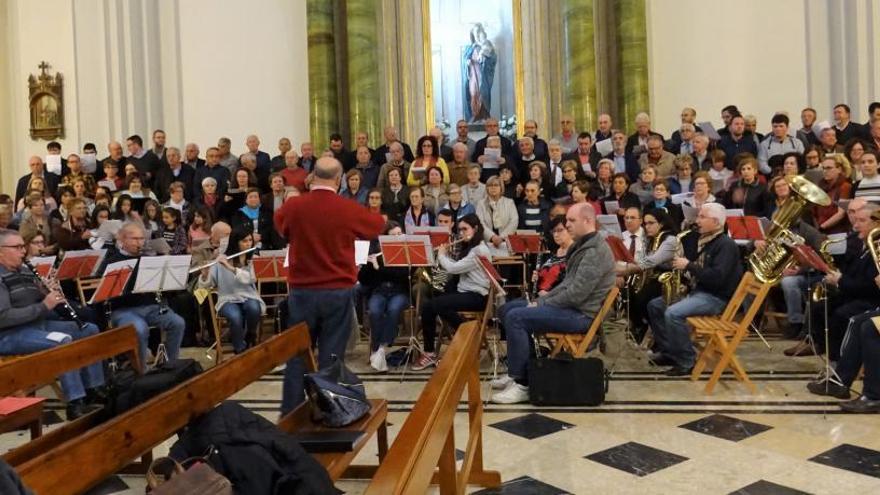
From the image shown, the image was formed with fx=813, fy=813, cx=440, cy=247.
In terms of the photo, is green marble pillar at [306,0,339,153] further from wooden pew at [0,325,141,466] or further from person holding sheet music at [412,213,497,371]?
wooden pew at [0,325,141,466]

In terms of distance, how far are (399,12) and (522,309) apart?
1005 cm

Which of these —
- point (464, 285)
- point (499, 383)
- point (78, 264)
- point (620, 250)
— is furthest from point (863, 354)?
point (78, 264)

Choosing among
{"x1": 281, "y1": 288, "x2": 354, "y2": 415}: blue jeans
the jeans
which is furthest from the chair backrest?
the jeans

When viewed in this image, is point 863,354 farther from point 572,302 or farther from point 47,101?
point 47,101

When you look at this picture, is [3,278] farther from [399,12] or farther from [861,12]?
[861,12]

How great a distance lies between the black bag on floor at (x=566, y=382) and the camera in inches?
220

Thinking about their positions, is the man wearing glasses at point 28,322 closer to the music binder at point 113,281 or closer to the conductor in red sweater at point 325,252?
the music binder at point 113,281

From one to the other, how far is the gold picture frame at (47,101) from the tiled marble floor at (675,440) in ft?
31.1

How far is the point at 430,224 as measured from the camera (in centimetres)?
962

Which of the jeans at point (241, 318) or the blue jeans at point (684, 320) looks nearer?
the blue jeans at point (684, 320)

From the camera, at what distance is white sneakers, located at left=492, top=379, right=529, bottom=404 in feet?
18.9

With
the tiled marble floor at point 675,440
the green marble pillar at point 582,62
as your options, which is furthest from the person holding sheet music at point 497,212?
the green marble pillar at point 582,62

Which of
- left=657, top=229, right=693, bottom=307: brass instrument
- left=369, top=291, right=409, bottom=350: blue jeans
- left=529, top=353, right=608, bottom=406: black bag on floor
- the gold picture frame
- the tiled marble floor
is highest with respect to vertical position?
the gold picture frame

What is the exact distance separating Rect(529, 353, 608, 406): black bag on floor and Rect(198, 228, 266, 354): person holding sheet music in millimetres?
3371
